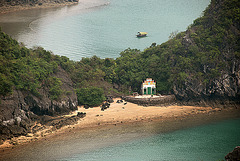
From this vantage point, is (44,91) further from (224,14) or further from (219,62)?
(224,14)

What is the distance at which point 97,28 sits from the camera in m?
76.8

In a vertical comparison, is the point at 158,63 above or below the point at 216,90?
above

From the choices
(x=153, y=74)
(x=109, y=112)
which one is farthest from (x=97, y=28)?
(x=109, y=112)

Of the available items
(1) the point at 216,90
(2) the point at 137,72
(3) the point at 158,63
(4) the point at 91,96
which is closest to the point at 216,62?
(1) the point at 216,90

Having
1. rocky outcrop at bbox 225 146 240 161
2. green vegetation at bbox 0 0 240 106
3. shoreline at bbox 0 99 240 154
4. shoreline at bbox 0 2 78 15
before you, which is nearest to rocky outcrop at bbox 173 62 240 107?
green vegetation at bbox 0 0 240 106

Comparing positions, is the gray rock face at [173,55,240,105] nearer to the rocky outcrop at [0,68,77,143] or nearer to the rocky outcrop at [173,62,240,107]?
the rocky outcrop at [173,62,240,107]

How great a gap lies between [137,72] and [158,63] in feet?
10.2

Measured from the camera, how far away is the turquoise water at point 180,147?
3500 cm

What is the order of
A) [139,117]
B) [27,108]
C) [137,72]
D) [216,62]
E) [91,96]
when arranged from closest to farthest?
[27,108] < [139,117] < [91,96] < [216,62] < [137,72]

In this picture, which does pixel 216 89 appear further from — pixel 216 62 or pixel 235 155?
pixel 235 155

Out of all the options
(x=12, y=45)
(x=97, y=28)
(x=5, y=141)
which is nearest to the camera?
(x=5, y=141)

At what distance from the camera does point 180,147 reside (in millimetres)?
37000

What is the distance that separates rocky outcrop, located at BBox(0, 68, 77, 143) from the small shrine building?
9000 millimetres

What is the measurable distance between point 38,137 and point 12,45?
13.1 meters
